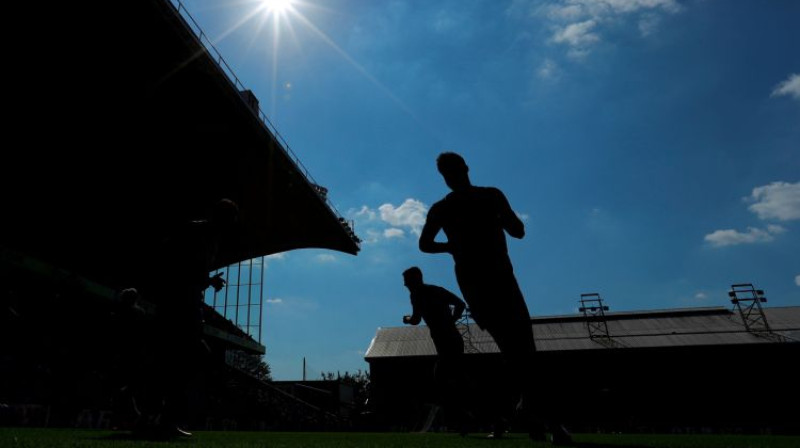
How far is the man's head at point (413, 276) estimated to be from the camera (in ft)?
17.9

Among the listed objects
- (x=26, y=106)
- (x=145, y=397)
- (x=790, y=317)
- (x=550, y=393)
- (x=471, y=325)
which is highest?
(x=26, y=106)

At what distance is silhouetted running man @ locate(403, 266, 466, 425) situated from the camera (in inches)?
208

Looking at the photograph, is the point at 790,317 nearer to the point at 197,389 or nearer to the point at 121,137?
the point at 197,389

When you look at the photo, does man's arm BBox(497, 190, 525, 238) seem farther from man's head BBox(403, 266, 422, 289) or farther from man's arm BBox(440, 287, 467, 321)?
man's head BBox(403, 266, 422, 289)

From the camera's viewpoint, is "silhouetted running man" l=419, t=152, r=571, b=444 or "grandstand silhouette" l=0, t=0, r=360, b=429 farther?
"grandstand silhouette" l=0, t=0, r=360, b=429

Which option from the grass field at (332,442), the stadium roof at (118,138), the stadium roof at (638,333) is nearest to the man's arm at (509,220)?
the grass field at (332,442)

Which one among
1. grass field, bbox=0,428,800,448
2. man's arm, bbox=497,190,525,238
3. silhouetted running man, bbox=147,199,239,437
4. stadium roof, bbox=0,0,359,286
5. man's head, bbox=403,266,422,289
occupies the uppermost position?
stadium roof, bbox=0,0,359,286

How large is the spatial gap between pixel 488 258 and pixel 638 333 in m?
32.7

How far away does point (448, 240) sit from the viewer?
346cm

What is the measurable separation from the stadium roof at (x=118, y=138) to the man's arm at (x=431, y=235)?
1584 centimetres

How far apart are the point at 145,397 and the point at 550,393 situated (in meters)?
2.99

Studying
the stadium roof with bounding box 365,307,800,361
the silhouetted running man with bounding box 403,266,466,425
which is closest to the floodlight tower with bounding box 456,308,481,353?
A: the stadium roof with bounding box 365,307,800,361

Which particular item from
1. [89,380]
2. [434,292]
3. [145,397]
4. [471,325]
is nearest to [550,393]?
[434,292]

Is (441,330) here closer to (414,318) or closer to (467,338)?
(414,318)
